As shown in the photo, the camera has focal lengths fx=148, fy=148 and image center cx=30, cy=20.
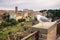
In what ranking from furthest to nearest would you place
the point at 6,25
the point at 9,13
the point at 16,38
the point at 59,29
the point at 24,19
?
the point at 9,13, the point at 24,19, the point at 6,25, the point at 16,38, the point at 59,29

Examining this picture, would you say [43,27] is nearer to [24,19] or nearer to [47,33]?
[47,33]

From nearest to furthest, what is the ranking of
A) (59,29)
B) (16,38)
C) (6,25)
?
1. (59,29)
2. (16,38)
3. (6,25)

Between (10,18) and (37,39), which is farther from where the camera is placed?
(10,18)

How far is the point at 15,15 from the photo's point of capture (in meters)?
30.2

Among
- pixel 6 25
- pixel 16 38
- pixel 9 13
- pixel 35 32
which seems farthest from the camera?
pixel 9 13

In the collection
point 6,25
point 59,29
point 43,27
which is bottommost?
point 6,25

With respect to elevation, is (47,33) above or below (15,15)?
above

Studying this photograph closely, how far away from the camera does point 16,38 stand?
16.2 m

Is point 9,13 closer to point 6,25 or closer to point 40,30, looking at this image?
point 6,25

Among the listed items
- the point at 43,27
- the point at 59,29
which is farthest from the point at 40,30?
the point at 59,29

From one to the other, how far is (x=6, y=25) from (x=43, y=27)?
22281mm

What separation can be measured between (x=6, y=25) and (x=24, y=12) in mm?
7041

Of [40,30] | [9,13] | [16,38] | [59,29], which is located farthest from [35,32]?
[9,13]

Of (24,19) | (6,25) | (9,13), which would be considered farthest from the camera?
(9,13)
